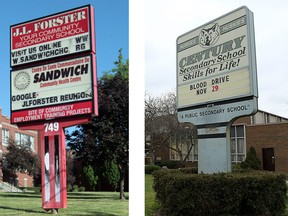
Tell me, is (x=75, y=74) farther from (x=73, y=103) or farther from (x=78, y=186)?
(x=78, y=186)

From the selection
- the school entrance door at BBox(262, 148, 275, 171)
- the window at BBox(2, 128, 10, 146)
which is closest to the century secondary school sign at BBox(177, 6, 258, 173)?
the window at BBox(2, 128, 10, 146)

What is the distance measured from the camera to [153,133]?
615 inches

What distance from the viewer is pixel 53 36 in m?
5.57

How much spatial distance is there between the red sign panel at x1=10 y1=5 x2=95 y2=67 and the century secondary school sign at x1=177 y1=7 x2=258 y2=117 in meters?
1.55

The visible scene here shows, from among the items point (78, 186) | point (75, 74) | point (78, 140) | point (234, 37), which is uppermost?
point (234, 37)

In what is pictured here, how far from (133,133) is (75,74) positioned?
1326mm

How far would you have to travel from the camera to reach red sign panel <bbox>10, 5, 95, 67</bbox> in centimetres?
535

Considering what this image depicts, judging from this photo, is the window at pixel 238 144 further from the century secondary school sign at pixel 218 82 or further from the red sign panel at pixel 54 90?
the red sign panel at pixel 54 90

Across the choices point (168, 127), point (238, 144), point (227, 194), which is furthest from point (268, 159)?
point (227, 194)

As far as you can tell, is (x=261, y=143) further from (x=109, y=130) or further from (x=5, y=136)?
(x=5, y=136)

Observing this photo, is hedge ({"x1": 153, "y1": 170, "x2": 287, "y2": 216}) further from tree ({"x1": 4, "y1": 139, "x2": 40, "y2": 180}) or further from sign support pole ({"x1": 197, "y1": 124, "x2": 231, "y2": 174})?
tree ({"x1": 4, "y1": 139, "x2": 40, "y2": 180})

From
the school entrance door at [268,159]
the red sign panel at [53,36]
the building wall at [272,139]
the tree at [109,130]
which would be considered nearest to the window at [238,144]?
the building wall at [272,139]

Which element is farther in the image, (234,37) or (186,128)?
(186,128)

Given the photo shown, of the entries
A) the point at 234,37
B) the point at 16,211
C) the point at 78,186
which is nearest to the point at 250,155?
the point at 78,186
